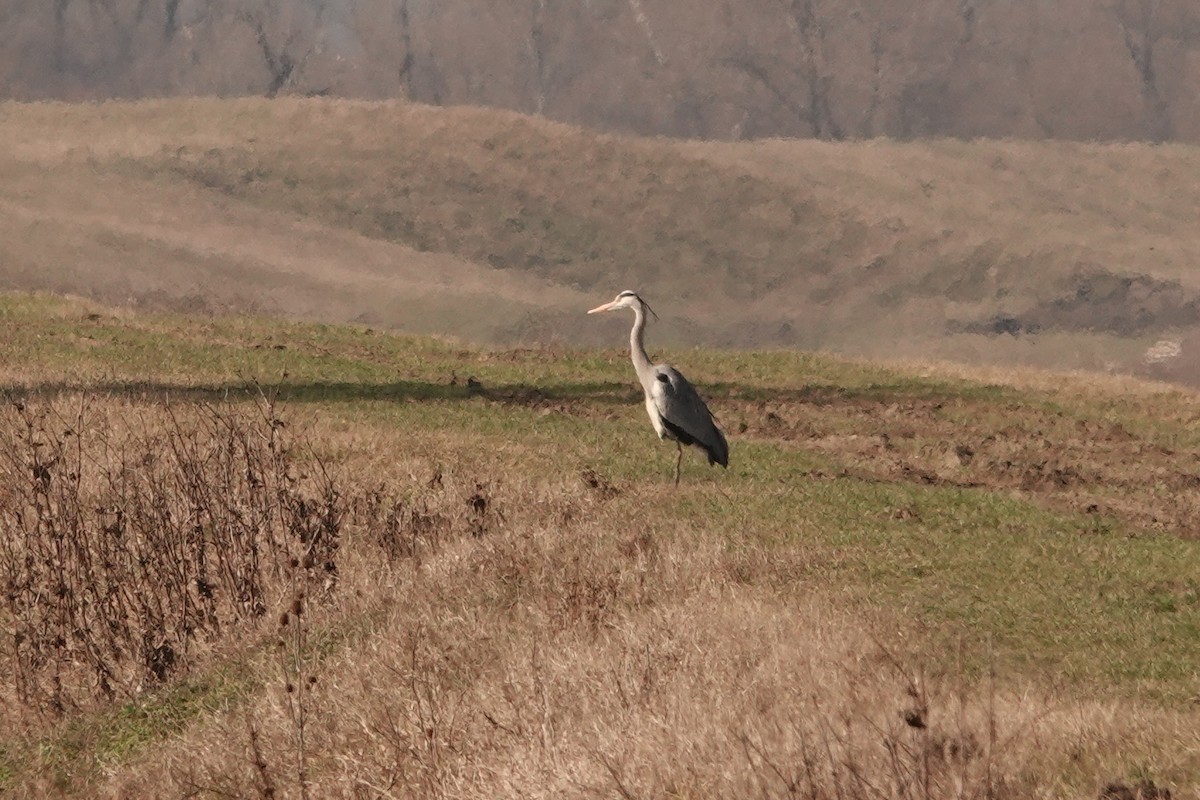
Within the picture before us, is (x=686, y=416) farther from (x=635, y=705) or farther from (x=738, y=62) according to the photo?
(x=738, y=62)

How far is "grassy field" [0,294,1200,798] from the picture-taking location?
9320 mm

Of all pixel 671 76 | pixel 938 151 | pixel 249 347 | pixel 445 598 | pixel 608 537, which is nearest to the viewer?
pixel 445 598

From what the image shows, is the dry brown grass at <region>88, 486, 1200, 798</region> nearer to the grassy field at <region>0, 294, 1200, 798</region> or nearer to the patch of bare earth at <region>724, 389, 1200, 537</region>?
the grassy field at <region>0, 294, 1200, 798</region>

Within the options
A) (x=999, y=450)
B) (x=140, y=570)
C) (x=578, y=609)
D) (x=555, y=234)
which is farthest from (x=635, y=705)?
(x=555, y=234)

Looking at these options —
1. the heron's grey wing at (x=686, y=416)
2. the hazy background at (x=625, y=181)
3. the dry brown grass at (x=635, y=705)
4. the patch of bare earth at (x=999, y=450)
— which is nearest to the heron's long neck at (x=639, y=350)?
the heron's grey wing at (x=686, y=416)

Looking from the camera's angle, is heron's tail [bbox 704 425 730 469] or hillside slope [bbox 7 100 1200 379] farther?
hillside slope [bbox 7 100 1200 379]

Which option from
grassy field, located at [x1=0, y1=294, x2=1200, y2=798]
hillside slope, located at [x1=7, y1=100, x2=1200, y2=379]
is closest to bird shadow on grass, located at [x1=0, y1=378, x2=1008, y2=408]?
grassy field, located at [x1=0, y1=294, x2=1200, y2=798]

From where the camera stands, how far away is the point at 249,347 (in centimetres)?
3147

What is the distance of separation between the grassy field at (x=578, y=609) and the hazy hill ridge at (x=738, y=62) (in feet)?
456

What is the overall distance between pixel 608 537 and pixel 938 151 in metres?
141

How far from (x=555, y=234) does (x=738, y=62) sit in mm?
60394

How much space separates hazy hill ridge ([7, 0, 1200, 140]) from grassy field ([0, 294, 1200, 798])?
456 ft

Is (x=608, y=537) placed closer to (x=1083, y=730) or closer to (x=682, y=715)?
(x=682, y=715)

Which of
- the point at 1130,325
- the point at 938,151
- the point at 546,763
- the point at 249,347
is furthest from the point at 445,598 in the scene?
the point at 938,151
